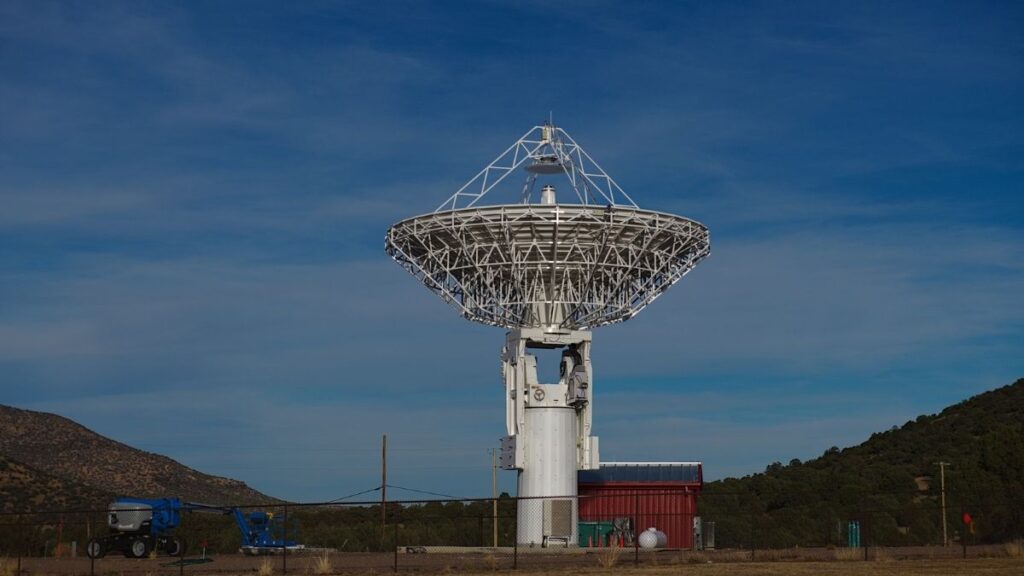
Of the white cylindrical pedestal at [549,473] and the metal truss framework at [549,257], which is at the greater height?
the metal truss framework at [549,257]

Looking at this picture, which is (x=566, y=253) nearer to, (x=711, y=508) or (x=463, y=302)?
(x=463, y=302)

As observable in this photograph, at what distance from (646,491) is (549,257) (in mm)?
14173

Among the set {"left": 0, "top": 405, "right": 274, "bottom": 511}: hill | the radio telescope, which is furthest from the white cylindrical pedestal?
{"left": 0, "top": 405, "right": 274, "bottom": 511}: hill

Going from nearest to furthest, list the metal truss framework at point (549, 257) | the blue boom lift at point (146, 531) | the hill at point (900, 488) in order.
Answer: the blue boom lift at point (146, 531) → the metal truss framework at point (549, 257) → the hill at point (900, 488)

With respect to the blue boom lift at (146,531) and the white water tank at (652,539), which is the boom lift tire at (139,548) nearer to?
the blue boom lift at (146,531)

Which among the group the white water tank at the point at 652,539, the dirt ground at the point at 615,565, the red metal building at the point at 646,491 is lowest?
the dirt ground at the point at 615,565

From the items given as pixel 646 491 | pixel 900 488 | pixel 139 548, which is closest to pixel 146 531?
pixel 139 548

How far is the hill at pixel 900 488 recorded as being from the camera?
2505 inches

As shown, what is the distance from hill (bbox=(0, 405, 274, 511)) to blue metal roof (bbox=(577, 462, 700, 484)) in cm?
6032

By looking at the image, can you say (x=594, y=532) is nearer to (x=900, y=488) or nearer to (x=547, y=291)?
(x=547, y=291)

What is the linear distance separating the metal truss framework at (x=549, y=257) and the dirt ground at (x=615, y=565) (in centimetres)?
1294

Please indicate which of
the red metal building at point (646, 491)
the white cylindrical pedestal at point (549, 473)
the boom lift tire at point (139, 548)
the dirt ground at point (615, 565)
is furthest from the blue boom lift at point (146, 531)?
the red metal building at point (646, 491)

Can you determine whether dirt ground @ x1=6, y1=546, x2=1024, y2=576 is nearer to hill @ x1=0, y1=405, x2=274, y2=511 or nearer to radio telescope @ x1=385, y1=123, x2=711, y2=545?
radio telescope @ x1=385, y1=123, x2=711, y2=545

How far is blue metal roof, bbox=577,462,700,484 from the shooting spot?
67062mm
